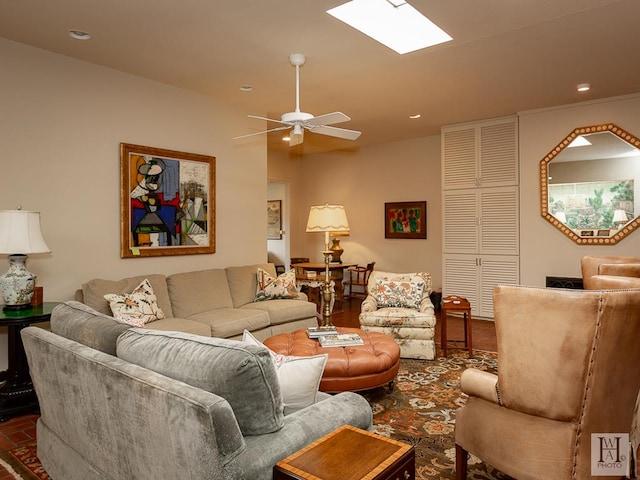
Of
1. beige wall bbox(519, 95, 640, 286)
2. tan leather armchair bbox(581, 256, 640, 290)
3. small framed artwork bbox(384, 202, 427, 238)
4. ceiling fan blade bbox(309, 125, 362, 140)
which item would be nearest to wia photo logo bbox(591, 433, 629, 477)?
tan leather armchair bbox(581, 256, 640, 290)

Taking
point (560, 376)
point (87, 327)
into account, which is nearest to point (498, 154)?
point (560, 376)

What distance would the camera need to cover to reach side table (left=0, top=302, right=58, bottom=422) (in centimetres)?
290

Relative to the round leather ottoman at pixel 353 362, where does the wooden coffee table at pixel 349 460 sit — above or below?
above

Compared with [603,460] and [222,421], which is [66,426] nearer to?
[222,421]

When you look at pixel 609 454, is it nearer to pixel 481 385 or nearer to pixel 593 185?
pixel 481 385

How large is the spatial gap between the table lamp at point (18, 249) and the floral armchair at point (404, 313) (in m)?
2.84

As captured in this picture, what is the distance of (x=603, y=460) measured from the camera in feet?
5.51

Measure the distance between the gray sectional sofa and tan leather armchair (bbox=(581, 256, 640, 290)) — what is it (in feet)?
5.16

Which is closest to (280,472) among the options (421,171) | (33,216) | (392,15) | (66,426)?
(66,426)

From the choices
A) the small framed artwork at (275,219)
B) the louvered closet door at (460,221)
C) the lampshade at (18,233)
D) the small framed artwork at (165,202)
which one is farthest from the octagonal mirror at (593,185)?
the lampshade at (18,233)

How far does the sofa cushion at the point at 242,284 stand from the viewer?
4.67m

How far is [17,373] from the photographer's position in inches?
122

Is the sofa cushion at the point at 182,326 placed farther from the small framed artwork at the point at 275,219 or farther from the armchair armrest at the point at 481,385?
the small framed artwork at the point at 275,219

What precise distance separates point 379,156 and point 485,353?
4329 millimetres
